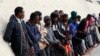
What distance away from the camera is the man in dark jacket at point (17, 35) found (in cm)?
945

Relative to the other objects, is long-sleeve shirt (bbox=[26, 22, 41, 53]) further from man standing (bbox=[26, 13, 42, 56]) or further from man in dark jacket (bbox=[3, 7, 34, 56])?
man in dark jacket (bbox=[3, 7, 34, 56])

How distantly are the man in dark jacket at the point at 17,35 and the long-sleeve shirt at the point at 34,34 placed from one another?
0.50m

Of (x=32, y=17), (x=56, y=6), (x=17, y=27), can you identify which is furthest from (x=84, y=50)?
(x=17, y=27)

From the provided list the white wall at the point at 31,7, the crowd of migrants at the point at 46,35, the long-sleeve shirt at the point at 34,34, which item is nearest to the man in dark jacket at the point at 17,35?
the crowd of migrants at the point at 46,35

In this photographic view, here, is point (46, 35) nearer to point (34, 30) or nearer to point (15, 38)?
point (34, 30)

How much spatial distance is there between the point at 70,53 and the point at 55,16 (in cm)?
188

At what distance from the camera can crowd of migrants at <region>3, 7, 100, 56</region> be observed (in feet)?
31.4

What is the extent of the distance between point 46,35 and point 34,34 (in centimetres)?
120

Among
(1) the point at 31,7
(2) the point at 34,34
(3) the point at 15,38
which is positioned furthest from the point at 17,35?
(1) the point at 31,7

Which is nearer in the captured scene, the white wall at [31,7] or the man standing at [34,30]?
the white wall at [31,7]

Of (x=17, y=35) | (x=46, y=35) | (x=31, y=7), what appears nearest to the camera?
(x=17, y=35)

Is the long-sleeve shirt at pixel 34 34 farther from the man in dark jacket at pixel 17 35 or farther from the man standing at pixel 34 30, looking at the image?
the man in dark jacket at pixel 17 35

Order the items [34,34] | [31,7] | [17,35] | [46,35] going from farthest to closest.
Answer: [31,7] → [46,35] → [34,34] → [17,35]

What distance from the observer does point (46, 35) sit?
11766 mm
